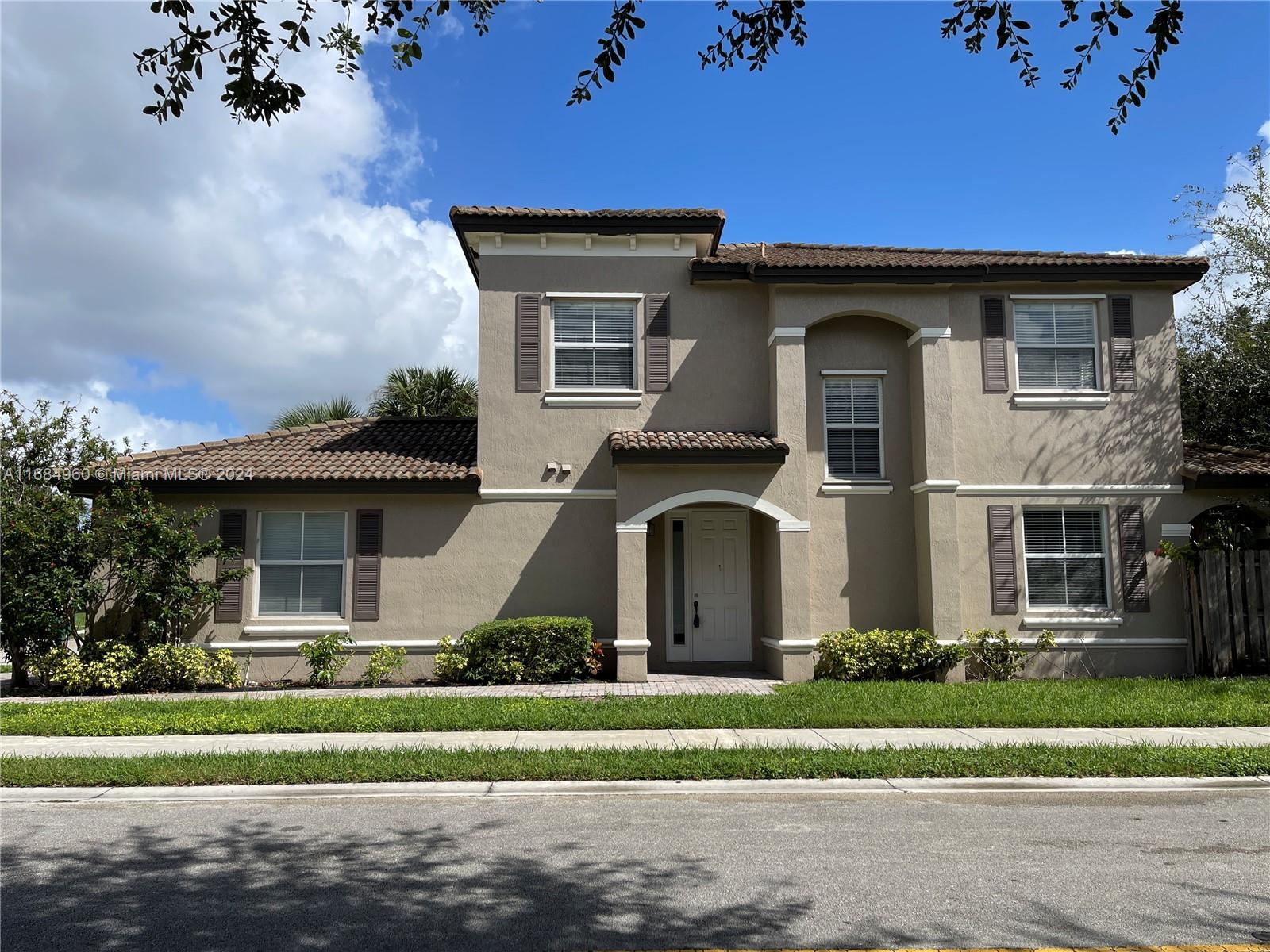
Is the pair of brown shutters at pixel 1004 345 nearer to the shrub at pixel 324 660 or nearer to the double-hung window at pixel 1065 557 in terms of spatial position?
the double-hung window at pixel 1065 557

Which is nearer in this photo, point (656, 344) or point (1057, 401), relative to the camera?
point (1057, 401)

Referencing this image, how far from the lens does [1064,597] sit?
15.3 m

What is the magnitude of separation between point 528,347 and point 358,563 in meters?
4.43

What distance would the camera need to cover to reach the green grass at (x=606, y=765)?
8.10 metres

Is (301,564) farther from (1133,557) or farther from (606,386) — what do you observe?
(1133,557)

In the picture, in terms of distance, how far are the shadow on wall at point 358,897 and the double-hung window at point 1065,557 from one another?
11.3 meters

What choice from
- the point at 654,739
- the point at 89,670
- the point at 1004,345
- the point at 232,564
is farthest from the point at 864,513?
the point at 89,670

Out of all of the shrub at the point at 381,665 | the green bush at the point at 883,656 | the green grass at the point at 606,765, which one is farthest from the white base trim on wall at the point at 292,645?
the green bush at the point at 883,656

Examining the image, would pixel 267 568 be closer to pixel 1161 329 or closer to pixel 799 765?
pixel 799 765

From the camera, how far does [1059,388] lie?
15.7 metres

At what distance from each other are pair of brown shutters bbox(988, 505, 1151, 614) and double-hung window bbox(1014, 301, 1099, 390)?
7.34 feet

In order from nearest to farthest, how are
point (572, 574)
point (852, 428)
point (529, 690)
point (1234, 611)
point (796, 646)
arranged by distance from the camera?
point (529, 690), point (796, 646), point (1234, 611), point (572, 574), point (852, 428)

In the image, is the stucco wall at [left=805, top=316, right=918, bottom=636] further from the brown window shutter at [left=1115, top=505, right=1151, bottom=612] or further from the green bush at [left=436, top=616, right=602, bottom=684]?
the green bush at [left=436, top=616, right=602, bottom=684]

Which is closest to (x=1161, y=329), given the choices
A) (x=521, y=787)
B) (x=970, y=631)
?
(x=970, y=631)
